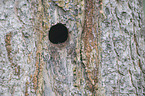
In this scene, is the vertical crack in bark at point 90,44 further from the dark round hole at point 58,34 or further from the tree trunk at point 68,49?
the dark round hole at point 58,34

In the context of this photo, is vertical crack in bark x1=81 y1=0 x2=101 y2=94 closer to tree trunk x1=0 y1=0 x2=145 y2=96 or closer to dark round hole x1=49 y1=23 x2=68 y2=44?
tree trunk x1=0 y1=0 x2=145 y2=96

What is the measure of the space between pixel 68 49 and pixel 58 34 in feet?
0.45

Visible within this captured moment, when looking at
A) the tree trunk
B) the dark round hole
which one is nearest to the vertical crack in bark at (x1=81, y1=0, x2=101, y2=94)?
the tree trunk

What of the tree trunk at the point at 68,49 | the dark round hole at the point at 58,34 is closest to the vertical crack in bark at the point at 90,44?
the tree trunk at the point at 68,49

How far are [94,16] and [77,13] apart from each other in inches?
3.8

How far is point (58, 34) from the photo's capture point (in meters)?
1.08

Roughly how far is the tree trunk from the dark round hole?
4cm

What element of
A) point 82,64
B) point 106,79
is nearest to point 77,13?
point 82,64

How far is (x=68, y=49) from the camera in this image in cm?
100

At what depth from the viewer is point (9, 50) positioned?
37.9 inches

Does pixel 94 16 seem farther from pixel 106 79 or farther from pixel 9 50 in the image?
pixel 9 50

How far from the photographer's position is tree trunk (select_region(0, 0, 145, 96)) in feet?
3.16

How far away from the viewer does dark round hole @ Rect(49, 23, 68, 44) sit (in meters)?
1.04

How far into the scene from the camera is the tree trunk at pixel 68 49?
0.96 metres
